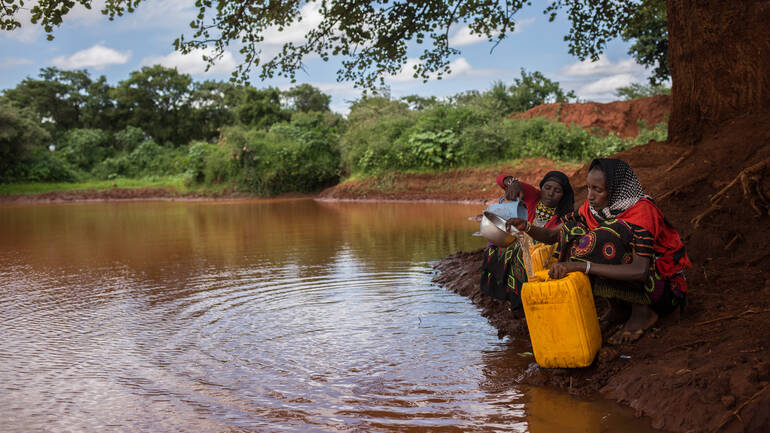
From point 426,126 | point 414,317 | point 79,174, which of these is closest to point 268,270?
point 414,317

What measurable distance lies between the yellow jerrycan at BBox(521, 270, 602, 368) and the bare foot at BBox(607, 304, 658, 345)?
313mm

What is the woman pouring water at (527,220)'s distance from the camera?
543cm

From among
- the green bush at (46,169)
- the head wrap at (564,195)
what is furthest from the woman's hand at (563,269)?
the green bush at (46,169)

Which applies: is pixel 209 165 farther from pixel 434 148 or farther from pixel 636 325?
pixel 636 325

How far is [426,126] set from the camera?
25688mm

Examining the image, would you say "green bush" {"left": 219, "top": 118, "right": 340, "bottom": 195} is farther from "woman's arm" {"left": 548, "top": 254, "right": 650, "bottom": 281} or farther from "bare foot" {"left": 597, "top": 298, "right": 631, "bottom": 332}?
"woman's arm" {"left": 548, "top": 254, "right": 650, "bottom": 281}

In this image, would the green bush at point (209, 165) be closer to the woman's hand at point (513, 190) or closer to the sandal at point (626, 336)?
the woman's hand at point (513, 190)

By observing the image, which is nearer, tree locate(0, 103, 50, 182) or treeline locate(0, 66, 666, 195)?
treeline locate(0, 66, 666, 195)

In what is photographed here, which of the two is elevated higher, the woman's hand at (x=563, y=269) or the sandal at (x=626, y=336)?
the woman's hand at (x=563, y=269)

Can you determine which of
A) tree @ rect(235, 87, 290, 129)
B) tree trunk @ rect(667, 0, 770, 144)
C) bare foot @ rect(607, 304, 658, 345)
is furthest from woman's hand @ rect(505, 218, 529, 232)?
tree @ rect(235, 87, 290, 129)

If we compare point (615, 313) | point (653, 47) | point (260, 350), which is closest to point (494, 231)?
point (615, 313)

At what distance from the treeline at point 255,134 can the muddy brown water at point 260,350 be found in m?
14.1

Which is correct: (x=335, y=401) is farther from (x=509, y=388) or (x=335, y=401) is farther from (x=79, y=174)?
(x=79, y=174)

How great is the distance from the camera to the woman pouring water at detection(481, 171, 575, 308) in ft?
17.8
